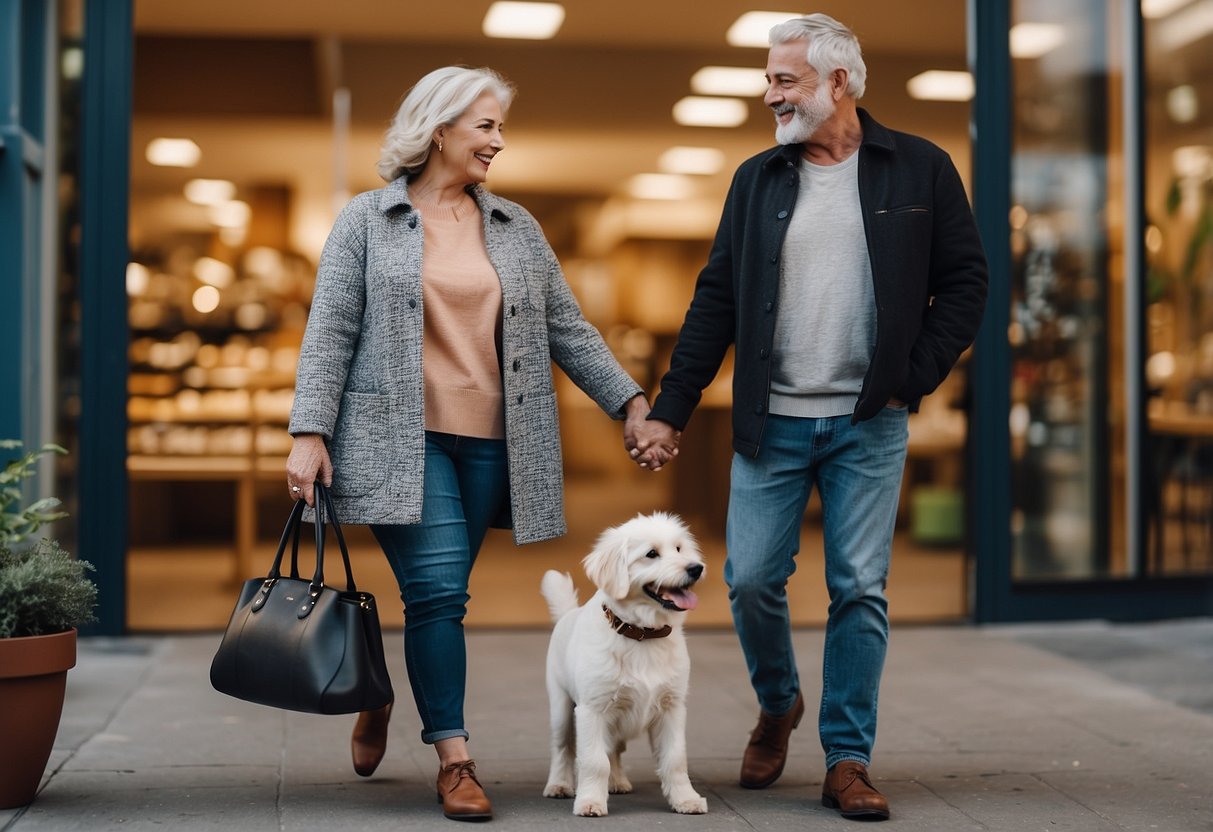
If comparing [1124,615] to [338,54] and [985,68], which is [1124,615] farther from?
[338,54]

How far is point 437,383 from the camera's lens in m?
3.93

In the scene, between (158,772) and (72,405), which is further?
(72,405)

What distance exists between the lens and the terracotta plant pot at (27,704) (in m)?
3.73

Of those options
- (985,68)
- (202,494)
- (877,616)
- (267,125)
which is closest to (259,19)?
(267,125)

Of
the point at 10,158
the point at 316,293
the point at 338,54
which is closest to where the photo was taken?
the point at 316,293

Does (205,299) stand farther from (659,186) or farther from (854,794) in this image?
(854,794)

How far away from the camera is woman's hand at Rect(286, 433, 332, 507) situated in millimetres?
3744

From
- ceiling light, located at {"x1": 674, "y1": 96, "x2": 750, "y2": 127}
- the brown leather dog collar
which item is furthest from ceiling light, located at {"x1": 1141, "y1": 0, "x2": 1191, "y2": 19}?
the brown leather dog collar

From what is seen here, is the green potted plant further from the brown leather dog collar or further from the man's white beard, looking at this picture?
the man's white beard

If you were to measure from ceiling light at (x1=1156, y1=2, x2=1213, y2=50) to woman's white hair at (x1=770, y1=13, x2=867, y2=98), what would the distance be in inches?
147

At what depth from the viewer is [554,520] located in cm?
408

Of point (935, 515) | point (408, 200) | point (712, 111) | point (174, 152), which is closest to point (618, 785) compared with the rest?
point (408, 200)

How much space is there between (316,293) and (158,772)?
149 centimetres

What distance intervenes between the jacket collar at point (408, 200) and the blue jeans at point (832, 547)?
936mm
